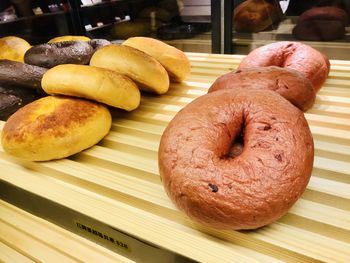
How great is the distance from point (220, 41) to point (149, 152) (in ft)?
5.12

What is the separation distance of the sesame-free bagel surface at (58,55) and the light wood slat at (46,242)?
2.38 feet

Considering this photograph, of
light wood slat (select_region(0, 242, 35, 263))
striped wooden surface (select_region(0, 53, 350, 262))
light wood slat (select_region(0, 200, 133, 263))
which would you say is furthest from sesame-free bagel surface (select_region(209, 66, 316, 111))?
light wood slat (select_region(0, 242, 35, 263))

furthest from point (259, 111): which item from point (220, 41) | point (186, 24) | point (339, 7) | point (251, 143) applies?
point (186, 24)

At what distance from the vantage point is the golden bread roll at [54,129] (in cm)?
100

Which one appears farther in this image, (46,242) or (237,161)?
(46,242)

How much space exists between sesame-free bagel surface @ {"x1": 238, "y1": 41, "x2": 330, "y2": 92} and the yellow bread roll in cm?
40

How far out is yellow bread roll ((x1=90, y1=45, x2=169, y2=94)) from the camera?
1.24 meters

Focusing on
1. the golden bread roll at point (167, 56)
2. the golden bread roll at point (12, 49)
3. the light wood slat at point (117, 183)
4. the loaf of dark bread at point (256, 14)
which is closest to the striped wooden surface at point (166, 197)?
the light wood slat at point (117, 183)

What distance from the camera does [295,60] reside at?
51.5 inches

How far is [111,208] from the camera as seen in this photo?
84cm

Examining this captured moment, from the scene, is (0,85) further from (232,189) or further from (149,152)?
(232,189)

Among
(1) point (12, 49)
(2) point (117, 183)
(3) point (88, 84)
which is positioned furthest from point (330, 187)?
(1) point (12, 49)

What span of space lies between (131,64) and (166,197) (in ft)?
2.01

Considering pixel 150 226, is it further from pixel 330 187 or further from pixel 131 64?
pixel 131 64
